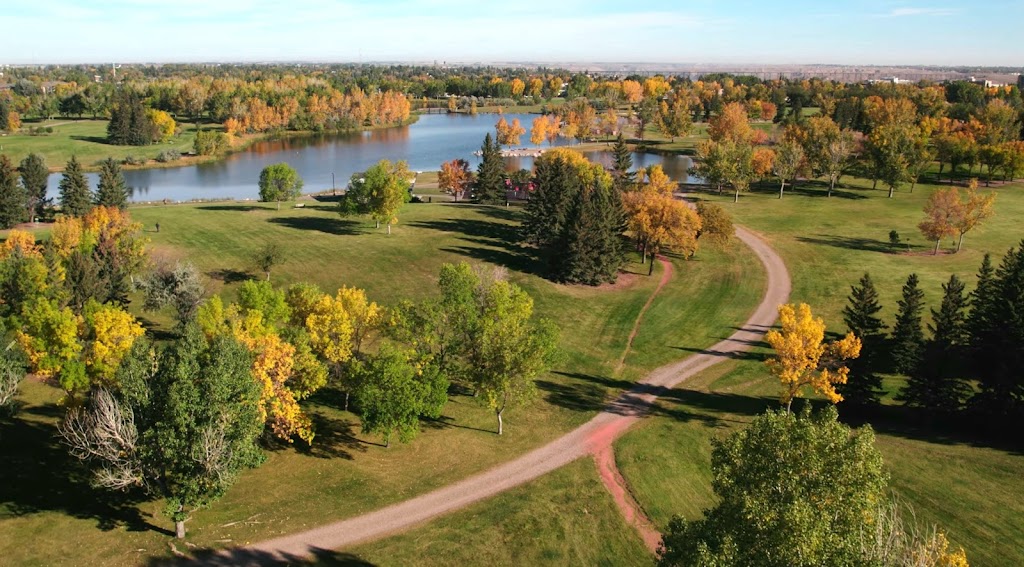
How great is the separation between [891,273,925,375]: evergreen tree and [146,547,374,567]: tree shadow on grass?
3452cm

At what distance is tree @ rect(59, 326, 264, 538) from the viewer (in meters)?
25.5

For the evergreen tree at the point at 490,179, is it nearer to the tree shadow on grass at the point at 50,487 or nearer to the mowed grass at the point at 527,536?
the mowed grass at the point at 527,536

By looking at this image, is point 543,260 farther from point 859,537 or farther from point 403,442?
point 859,537

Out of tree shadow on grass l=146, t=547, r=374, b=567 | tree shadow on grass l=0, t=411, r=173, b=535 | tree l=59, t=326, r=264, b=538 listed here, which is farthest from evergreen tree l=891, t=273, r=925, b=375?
tree shadow on grass l=0, t=411, r=173, b=535

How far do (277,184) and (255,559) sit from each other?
6505cm

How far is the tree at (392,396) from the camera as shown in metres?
33.8

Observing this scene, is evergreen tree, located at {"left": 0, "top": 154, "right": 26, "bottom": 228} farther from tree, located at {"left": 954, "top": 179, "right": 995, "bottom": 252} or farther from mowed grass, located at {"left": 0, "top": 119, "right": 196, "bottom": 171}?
tree, located at {"left": 954, "top": 179, "right": 995, "bottom": 252}

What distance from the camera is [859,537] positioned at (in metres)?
16.5

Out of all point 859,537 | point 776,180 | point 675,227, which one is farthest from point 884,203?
point 859,537

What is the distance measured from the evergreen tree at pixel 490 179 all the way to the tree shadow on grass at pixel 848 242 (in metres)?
37.5

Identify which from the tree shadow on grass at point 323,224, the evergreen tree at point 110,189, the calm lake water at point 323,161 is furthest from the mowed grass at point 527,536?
the calm lake water at point 323,161

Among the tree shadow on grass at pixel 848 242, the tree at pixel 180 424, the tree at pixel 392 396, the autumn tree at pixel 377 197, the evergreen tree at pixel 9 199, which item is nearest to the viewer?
the tree at pixel 180 424

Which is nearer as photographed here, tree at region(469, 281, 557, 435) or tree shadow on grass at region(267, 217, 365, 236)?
tree at region(469, 281, 557, 435)

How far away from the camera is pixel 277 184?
84.1m
